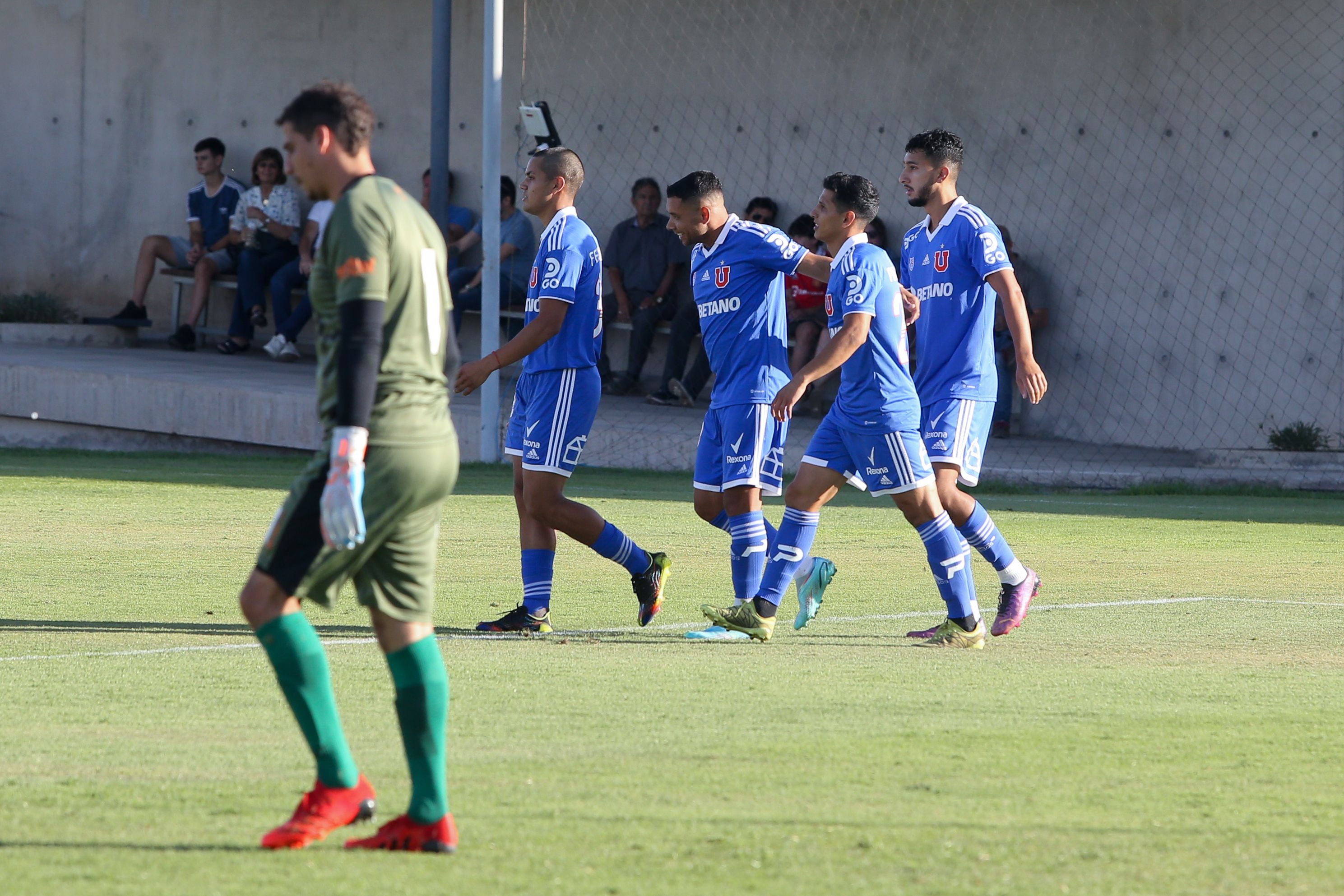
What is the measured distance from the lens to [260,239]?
2097 cm

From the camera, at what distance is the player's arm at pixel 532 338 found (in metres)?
7.84

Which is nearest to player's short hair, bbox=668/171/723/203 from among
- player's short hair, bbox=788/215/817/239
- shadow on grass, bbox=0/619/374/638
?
shadow on grass, bbox=0/619/374/638

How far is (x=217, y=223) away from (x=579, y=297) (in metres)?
14.4

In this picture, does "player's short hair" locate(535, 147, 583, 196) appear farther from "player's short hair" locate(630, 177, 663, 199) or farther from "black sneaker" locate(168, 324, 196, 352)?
"black sneaker" locate(168, 324, 196, 352)

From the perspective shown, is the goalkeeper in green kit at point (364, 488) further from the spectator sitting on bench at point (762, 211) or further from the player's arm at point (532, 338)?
the spectator sitting on bench at point (762, 211)

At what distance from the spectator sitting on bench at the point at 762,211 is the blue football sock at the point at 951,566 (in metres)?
11.3

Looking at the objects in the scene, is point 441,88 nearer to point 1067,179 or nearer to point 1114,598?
point 1067,179

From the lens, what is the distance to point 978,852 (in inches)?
165

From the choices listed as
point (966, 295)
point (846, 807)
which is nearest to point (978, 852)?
point (846, 807)

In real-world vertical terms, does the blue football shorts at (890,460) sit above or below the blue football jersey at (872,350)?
below

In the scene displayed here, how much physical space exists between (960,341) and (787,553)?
50.3 inches

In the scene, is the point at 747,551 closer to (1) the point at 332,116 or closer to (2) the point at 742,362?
(2) the point at 742,362

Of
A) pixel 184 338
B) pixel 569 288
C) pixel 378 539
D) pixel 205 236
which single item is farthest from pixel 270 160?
pixel 378 539

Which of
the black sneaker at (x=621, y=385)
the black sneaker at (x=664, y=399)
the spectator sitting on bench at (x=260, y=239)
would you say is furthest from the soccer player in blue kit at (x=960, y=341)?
the spectator sitting on bench at (x=260, y=239)
